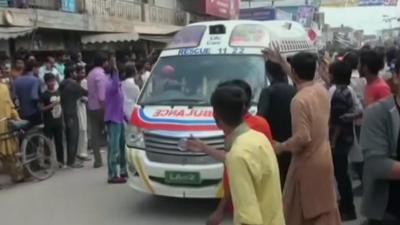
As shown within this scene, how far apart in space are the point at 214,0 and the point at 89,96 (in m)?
28.3

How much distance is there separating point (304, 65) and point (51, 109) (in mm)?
6322

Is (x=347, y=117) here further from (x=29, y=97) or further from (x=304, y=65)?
(x=29, y=97)

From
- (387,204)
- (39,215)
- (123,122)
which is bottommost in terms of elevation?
(39,215)

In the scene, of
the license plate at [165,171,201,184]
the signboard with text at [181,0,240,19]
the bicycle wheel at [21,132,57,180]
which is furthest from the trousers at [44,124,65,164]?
the signboard with text at [181,0,240,19]

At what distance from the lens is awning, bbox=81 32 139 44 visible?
19.5 metres

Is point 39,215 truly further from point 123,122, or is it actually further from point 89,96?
point 89,96

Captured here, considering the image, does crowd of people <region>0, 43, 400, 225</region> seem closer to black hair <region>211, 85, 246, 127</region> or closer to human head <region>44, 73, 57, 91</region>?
black hair <region>211, 85, 246, 127</region>

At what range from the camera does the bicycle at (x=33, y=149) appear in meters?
9.04

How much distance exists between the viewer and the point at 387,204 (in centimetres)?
304

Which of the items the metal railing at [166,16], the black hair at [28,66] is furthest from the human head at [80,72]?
the metal railing at [166,16]

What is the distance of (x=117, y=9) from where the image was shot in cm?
2439

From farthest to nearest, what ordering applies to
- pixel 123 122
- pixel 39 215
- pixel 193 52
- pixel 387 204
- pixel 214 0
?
pixel 214 0 < pixel 123 122 < pixel 193 52 < pixel 39 215 < pixel 387 204

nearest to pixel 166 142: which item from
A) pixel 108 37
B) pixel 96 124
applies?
pixel 96 124

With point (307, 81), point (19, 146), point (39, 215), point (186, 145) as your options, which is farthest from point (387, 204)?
point (19, 146)
